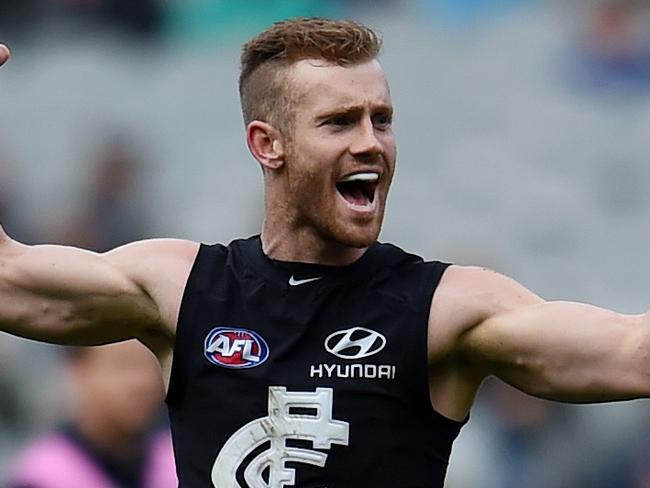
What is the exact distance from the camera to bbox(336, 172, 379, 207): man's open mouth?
173 inches

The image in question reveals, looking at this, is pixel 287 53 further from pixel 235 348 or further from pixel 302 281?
pixel 235 348

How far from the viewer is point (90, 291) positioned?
454 cm

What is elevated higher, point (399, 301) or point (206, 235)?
point (399, 301)

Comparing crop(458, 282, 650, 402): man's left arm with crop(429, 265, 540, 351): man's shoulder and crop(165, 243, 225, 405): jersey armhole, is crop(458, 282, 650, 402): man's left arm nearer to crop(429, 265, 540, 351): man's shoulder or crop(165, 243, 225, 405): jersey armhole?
crop(429, 265, 540, 351): man's shoulder

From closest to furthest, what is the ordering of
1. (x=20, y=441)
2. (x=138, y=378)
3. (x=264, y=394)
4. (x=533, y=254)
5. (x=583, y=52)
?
(x=264, y=394), (x=138, y=378), (x=20, y=441), (x=533, y=254), (x=583, y=52)

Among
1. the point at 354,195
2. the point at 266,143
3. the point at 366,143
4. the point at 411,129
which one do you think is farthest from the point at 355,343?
the point at 411,129

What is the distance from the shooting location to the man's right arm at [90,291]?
14.9ft

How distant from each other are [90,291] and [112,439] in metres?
1.66

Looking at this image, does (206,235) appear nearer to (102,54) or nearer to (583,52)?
(102,54)

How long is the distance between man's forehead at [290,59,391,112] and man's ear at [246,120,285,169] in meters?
0.14

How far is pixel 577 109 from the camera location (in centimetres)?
1078

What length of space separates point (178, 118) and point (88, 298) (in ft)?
21.4

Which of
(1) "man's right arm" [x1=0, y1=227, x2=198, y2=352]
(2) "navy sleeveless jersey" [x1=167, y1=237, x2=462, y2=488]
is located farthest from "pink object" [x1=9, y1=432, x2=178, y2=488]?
(2) "navy sleeveless jersey" [x1=167, y1=237, x2=462, y2=488]

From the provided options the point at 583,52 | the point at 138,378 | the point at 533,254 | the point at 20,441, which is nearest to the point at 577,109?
the point at 583,52
